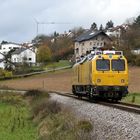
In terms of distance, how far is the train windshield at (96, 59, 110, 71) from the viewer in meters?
32.9

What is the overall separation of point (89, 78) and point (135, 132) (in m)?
18.1

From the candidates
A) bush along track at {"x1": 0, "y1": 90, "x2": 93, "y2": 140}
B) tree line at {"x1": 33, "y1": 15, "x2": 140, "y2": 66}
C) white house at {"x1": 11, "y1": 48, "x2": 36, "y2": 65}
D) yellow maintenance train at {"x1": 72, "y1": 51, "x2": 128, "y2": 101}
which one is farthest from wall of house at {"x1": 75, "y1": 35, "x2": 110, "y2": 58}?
bush along track at {"x1": 0, "y1": 90, "x2": 93, "y2": 140}

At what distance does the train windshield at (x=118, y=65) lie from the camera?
33.1 m

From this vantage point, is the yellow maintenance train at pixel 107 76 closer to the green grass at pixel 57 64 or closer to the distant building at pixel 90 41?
the green grass at pixel 57 64

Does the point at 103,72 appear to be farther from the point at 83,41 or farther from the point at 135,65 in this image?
the point at 83,41

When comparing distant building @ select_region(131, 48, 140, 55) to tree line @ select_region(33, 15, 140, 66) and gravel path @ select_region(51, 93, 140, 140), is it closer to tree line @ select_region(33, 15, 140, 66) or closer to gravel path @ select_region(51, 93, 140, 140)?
tree line @ select_region(33, 15, 140, 66)

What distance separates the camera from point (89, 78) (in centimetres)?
3362

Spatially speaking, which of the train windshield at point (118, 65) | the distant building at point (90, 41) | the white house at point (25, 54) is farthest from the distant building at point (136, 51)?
the train windshield at point (118, 65)

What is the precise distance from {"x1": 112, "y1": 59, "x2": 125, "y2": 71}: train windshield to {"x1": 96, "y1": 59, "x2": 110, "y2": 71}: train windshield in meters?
0.38

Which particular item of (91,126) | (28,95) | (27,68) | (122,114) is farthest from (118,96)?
(27,68)

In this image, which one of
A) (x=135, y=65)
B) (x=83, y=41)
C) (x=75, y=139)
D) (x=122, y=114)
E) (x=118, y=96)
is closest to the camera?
(x=75, y=139)

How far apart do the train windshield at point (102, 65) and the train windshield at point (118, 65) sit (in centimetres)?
38

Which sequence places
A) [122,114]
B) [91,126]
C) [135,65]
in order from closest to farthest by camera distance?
[91,126] → [122,114] → [135,65]

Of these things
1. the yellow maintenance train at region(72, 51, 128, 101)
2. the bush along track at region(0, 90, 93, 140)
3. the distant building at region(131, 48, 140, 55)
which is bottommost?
the bush along track at region(0, 90, 93, 140)
